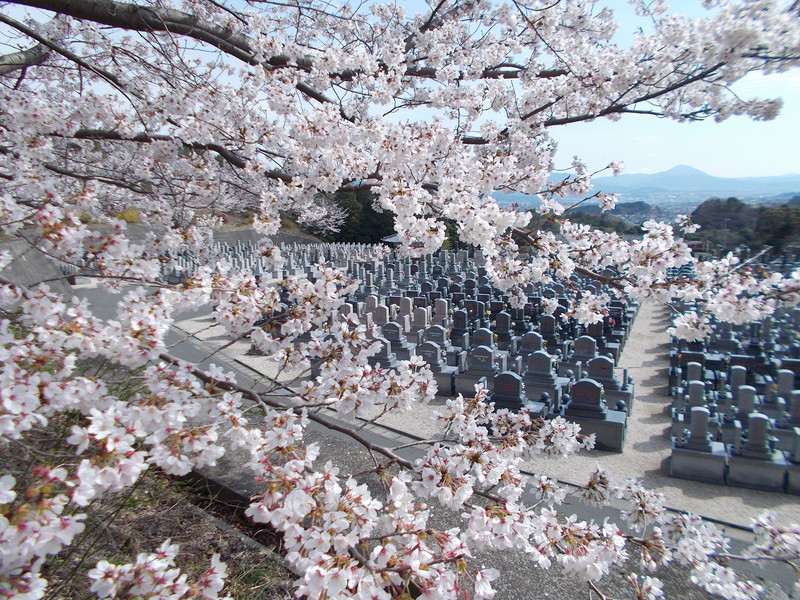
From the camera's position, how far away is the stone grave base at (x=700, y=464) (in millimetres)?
5941

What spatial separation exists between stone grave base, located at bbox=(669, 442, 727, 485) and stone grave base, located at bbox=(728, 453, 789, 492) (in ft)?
0.38

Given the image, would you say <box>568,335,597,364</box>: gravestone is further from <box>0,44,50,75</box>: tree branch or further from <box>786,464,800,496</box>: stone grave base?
<box>0,44,50,75</box>: tree branch

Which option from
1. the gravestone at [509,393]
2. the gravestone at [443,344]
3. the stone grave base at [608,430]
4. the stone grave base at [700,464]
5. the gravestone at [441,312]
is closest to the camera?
the stone grave base at [700,464]

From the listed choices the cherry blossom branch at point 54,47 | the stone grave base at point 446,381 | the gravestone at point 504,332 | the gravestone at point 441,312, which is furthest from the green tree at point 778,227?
the cherry blossom branch at point 54,47

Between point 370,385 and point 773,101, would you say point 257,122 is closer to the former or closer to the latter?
point 370,385

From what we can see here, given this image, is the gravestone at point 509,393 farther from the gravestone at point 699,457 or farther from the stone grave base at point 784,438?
the stone grave base at point 784,438

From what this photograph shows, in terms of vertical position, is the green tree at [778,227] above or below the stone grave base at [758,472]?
above

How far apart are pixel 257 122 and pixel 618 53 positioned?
17.8 ft

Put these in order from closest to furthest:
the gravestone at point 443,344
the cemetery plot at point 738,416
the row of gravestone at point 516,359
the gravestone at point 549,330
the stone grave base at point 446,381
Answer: the cemetery plot at point 738,416
the row of gravestone at point 516,359
the stone grave base at point 446,381
the gravestone at point 443,344
the gravestone at point 549,330

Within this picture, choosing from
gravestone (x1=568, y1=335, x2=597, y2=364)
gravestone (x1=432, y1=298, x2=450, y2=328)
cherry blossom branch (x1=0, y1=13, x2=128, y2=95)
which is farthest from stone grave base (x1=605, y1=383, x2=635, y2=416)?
cherry blossom branch (x1=0, y1=13, x2=128, y2=95)

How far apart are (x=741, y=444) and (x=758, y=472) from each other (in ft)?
1.21

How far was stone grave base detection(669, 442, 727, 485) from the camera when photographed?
5.94 meters

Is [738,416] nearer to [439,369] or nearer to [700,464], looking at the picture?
[700,464]

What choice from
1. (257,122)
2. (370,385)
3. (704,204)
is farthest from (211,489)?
(704,204)
